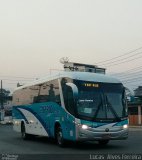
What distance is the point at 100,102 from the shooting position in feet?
63.0

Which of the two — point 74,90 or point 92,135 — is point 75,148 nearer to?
point 92,135

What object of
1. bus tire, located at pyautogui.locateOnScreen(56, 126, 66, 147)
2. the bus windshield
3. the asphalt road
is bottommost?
the asphalt road

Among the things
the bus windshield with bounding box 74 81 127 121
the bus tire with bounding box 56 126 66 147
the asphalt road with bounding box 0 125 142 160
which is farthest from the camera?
the bus tire with bounding box 56 126 66 147

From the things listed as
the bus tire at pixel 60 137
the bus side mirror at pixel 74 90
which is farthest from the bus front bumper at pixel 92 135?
the bus tire at pixel 60 137

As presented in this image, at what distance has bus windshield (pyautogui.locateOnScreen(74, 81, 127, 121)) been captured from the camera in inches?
749

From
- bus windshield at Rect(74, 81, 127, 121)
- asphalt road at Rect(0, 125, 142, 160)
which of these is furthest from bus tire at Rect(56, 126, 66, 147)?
bus windshield at Rect(74, 81, 127, 121)

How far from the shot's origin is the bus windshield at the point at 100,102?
19.0 m

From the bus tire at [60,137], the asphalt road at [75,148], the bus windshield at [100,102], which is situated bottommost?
the asphalt road at [75,148]

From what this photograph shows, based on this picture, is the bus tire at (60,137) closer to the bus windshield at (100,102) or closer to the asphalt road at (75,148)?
the asphalt road at (75,148)

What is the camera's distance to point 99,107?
1912 cm

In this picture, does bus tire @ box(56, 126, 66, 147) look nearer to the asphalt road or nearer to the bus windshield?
the asphalt road

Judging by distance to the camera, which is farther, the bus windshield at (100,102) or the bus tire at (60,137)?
the bus tire at (60,137)

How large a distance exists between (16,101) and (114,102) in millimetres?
11659

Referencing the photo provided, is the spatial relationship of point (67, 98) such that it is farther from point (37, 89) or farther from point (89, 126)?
point (37, 89)
